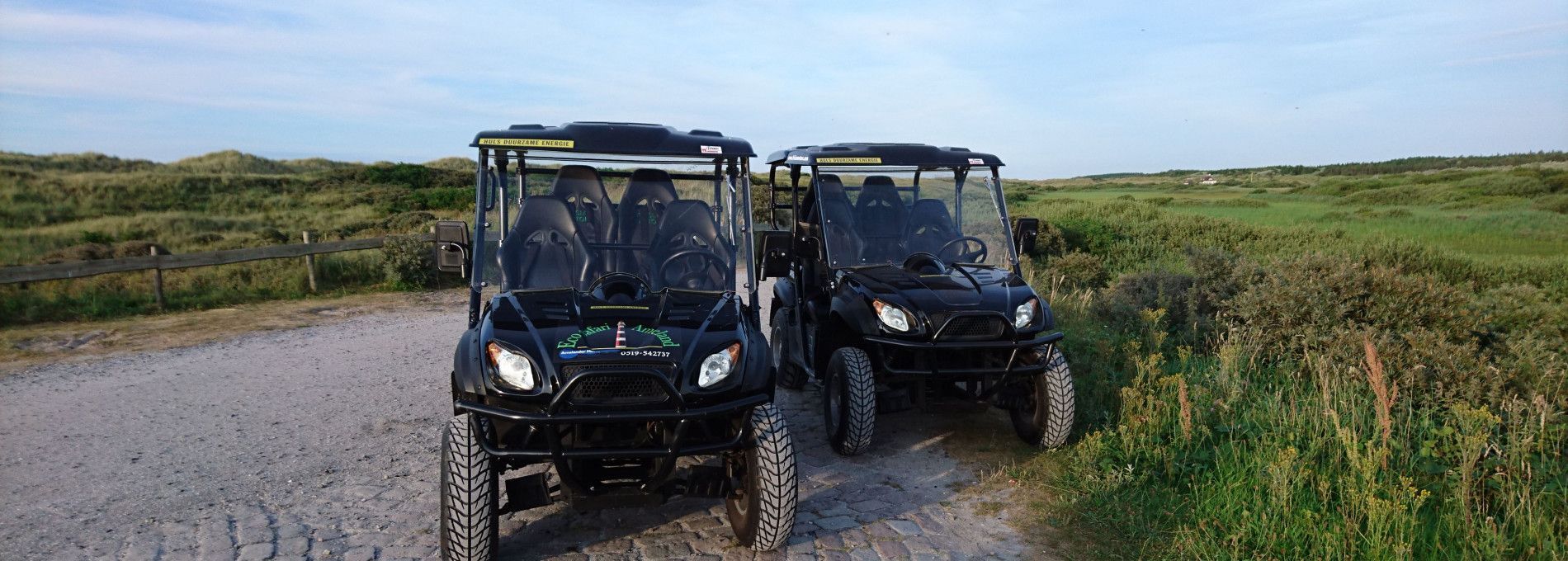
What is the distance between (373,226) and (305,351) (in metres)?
19.0

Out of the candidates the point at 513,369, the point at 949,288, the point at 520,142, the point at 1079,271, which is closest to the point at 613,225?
the point at 520,142

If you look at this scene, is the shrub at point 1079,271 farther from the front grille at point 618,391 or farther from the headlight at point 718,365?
the front grille at point 618,391

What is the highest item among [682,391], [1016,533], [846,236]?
[846,236]

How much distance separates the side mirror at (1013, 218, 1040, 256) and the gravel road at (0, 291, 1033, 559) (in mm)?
1551

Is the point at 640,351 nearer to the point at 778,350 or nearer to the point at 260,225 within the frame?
A: the point at 778,350

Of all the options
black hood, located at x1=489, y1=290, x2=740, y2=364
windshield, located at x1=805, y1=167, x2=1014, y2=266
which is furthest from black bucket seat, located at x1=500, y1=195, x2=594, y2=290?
windshield, located at x1=805, y1=167, x2=1014, y2=266

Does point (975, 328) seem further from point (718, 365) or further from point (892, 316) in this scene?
point (718, 365)

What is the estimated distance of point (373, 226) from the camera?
2725 centimetres

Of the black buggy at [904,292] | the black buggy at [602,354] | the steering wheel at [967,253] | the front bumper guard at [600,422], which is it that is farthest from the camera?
the steering wheel at [967,253]

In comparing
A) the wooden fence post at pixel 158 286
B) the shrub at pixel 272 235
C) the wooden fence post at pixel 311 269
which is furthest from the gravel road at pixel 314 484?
the shrub at pixel 272 235

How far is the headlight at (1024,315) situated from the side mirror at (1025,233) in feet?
2.92

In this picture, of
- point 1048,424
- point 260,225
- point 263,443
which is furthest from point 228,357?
point 260,225

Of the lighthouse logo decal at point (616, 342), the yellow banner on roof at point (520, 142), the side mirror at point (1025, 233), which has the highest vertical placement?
the yellow banner on roof at point (520, 142)

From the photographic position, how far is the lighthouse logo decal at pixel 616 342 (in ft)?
12.8
